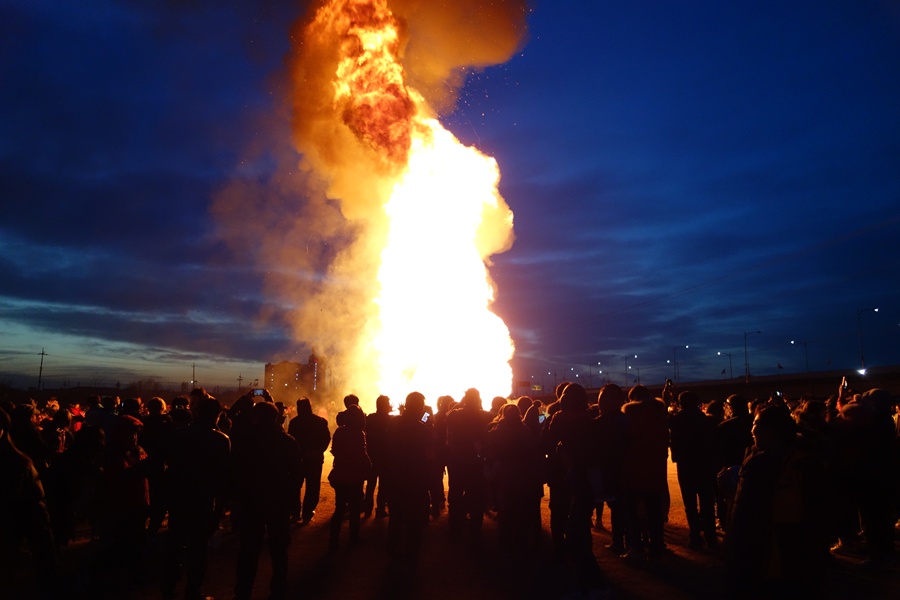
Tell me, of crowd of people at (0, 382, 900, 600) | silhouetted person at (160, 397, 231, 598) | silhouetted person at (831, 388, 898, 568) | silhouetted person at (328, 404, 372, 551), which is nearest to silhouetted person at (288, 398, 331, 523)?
crowd of people at (0, 382, 900, 600)

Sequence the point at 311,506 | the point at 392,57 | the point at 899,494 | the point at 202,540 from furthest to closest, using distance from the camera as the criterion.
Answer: the point at 392,57 < the point at 311,506 < the point at 899,494 < the point at 202,540

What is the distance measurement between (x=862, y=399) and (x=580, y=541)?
4.71 metres

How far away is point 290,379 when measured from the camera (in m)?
51.5

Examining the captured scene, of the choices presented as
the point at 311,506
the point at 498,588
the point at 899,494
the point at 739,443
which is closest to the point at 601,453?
the point at 498,588

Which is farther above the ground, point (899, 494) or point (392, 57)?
point (392, 57)

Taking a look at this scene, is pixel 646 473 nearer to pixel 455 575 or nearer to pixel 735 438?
pixel 735 438

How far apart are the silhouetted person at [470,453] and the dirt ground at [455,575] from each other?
2.20 feet

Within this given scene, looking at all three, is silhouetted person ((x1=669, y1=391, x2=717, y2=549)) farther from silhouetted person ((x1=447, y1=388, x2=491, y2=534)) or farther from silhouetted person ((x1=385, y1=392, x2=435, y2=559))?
silhouetted person ((x1=385, y1=392, x2=435, y2=559))

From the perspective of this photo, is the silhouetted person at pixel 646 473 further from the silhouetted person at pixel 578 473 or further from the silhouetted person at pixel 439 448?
the silhouetted person at pixel 439 448

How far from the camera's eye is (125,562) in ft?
25.4

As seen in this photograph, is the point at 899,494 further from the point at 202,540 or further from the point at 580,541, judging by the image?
the point at 202,540

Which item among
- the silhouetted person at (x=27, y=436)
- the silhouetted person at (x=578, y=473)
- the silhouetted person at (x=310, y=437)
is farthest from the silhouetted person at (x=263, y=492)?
the silhouetted person at (x=310, y=437)

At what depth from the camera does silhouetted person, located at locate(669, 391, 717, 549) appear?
945cm

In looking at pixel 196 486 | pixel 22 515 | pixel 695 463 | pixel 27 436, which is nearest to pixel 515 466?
pixel 695 463
